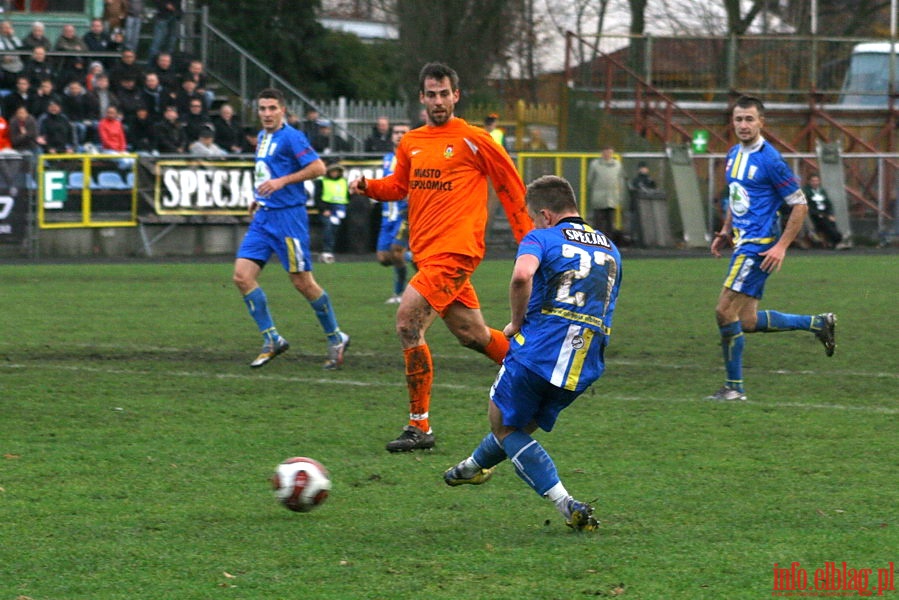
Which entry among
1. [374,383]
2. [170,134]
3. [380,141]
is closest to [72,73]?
[170,134]

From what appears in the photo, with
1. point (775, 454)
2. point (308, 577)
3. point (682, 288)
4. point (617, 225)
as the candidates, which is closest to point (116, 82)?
point (617, 225)

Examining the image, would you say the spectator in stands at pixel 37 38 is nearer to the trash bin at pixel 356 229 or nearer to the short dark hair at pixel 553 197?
the trash bin at pixel 356 229

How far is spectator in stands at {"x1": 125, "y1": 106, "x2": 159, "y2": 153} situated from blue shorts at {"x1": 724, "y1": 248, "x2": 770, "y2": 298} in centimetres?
1640

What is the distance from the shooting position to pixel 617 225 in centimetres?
2700

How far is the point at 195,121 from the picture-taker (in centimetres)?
2517

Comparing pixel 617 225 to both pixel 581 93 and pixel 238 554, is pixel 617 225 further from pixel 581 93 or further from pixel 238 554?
pixel 238 554

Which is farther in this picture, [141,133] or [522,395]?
[141,133]

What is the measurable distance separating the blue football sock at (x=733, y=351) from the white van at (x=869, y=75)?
25731 mm

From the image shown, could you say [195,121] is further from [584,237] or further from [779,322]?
[584,237]

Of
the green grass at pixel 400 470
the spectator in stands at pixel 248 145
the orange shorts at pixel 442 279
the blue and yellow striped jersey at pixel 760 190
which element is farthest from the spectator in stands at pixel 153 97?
the orange shorts at pixel 442 279

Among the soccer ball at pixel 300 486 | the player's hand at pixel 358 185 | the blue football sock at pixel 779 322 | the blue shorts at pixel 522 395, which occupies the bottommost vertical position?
the soccer ball at pixel 300 486

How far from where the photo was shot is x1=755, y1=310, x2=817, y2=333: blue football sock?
9938 millimetres

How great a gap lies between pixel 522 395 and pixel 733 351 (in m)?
3.96

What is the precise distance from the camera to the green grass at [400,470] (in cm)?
535
